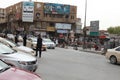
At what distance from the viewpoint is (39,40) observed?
23.0 metres

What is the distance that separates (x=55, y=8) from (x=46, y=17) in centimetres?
412

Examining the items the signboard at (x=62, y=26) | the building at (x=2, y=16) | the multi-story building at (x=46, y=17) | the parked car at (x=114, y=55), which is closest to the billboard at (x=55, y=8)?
the multi-story building at (x=46, y=17)

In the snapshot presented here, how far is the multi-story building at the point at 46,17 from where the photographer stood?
341 feet

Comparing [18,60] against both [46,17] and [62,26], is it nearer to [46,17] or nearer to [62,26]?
[62,26]

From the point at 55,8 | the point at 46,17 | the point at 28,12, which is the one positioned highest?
the point at 55,8

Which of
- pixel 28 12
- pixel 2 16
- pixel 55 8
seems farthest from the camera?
pixel 2 16

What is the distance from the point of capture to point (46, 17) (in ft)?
349

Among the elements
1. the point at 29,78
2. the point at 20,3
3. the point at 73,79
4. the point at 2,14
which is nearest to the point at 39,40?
the point at 73,79

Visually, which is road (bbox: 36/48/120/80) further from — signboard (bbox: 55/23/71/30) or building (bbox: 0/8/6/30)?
building (bbox: 0/8/6/30)

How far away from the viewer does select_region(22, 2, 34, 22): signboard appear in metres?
103

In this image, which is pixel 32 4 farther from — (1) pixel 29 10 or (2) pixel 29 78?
(2) pixel 29 78

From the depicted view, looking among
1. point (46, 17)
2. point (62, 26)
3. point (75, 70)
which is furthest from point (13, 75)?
point (46, 17)

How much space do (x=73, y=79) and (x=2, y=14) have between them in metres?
128

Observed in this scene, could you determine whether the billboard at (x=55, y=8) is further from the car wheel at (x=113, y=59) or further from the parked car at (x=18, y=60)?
the parked car at (x=18, y=60)
